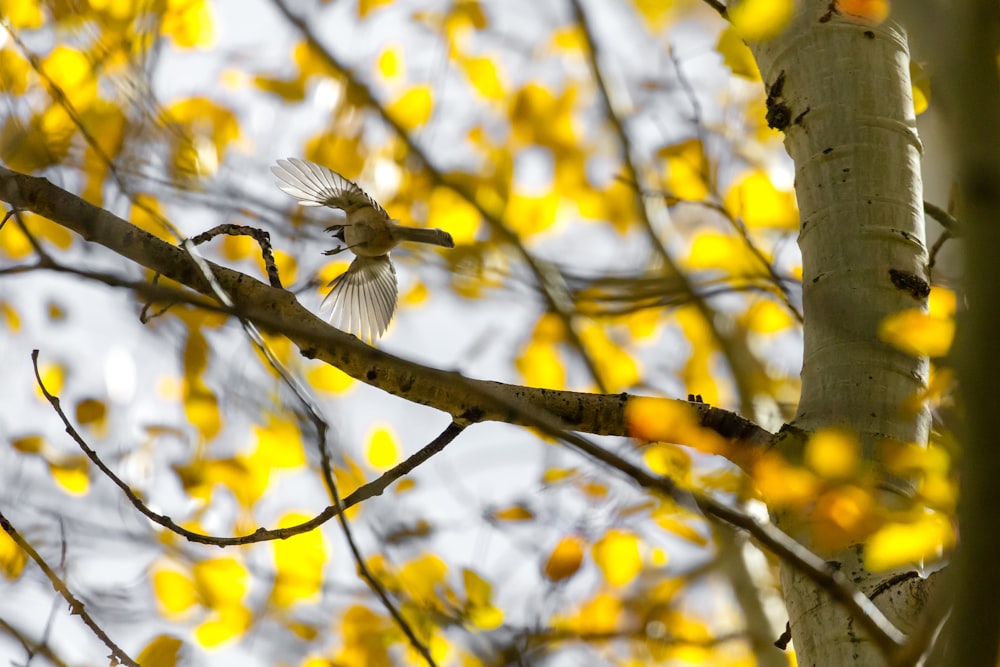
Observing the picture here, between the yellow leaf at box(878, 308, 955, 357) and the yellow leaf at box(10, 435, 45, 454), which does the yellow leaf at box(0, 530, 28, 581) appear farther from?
the yellow leaf at box(878, 308, 955, 357)

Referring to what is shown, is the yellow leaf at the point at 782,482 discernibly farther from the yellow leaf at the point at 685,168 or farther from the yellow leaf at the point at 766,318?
the yellow leaf at the point at 766,318

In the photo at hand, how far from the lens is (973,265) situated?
1.85ft

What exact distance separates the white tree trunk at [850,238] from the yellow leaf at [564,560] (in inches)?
45.4

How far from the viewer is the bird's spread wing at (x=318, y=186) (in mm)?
1746

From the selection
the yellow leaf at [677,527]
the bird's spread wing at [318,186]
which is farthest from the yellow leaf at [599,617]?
the bird's spread wing at [318,186]

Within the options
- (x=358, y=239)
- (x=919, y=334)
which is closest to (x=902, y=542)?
(x=919, y=334)

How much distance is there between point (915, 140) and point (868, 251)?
25cm

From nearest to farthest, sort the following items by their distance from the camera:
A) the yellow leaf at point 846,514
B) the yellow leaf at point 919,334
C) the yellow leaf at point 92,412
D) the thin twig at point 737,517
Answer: the thin twig at point 737,517 < the yellow leaf at point 846,514 < the yellow leaf at point 919,334 < the yellow leaf at point 92,412

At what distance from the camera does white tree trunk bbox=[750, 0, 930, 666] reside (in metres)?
1.12

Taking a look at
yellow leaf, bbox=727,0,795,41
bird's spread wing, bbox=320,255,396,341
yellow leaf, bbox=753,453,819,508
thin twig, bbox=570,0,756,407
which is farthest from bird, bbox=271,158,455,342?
thin twig, bbox=570,0,756,407

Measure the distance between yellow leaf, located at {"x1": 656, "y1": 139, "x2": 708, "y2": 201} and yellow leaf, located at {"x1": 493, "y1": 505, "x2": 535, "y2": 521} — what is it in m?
1.11

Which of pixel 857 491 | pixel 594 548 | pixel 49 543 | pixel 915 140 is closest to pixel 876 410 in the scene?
pixel 857 491

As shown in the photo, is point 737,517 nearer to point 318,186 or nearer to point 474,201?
point 318,186

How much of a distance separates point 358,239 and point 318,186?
148mm
